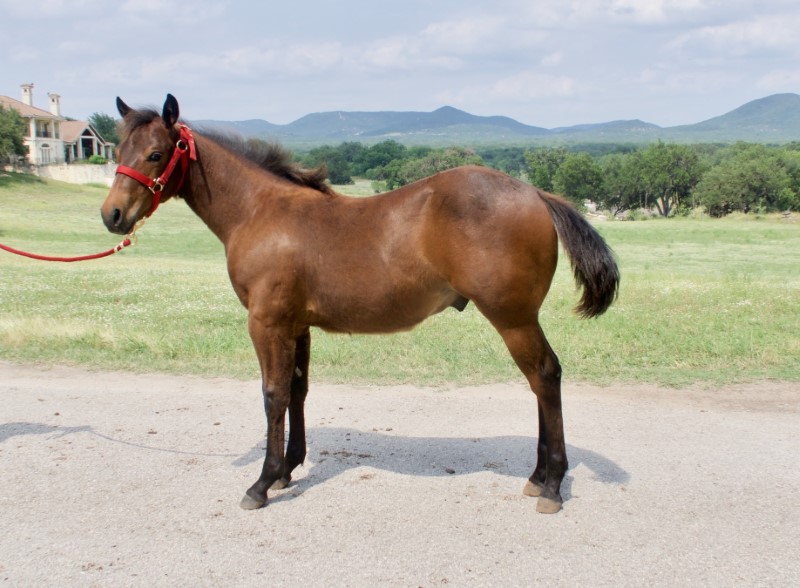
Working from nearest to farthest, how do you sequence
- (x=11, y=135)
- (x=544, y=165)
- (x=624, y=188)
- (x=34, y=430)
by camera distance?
(x=34, y=430)
(x=11, y=135)
(x=624, y=188)
(x=544, y=165)

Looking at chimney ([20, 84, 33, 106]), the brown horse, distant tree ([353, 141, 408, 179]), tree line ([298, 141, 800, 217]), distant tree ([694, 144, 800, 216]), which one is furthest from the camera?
distant tree ([353, 141, 408, 179])

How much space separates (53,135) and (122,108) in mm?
79370

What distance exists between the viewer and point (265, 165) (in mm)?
5445

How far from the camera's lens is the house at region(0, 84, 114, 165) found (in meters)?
70.2

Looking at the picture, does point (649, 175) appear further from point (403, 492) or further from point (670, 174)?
point (403, 492)

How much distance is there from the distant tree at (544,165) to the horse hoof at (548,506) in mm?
90579

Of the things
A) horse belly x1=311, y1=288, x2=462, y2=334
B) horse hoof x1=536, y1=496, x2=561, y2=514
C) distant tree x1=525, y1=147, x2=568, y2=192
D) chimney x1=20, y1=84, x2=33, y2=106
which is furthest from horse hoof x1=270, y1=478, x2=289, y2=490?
distant tree x1=525, y1=147, x2=568, y2=192

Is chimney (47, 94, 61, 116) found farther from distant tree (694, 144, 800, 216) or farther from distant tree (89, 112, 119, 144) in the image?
distant tree (694, 144, 800, 216)

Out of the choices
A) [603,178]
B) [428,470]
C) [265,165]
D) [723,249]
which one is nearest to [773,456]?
[428,470]

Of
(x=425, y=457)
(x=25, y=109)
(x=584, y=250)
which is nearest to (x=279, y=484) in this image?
(x=425, y=457)

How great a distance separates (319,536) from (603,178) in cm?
9273

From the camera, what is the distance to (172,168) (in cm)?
504

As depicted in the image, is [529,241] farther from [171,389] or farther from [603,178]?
[603,178]

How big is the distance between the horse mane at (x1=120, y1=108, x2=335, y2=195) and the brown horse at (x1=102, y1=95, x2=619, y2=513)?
139 millimetres
